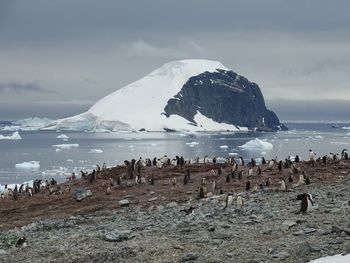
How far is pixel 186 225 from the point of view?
54.9 feet

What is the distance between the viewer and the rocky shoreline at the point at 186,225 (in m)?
12.8

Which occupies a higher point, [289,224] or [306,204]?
[306,204]

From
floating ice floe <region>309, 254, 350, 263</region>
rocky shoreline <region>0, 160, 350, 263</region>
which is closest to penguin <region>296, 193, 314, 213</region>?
rocky shoreline <region>0, 160, 350, 263</region>

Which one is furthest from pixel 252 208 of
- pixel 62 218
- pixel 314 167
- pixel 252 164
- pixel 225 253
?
pixel 252 164

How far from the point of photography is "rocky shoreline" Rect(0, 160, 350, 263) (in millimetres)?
12758

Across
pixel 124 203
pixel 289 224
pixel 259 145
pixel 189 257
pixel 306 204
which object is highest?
pixel 306 204

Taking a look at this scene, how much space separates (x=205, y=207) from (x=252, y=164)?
10846 millimetres

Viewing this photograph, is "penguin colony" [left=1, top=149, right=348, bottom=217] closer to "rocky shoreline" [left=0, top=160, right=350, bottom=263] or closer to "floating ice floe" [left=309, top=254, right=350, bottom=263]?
"rocky shoreline" [left=0, top=160, right=350, bottom=263]

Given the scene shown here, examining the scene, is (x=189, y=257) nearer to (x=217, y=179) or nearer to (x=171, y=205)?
(x=171, y=205)

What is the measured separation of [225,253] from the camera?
1255 centimetres

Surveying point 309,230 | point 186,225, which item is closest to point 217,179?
point 186,225

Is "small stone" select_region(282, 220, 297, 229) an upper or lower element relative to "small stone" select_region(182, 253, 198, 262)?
upper

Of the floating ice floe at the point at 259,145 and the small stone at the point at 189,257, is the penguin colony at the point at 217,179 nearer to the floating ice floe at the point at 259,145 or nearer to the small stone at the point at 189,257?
the small stone at the point at 189,257

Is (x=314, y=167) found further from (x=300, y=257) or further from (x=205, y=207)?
(x=300, y=257)
